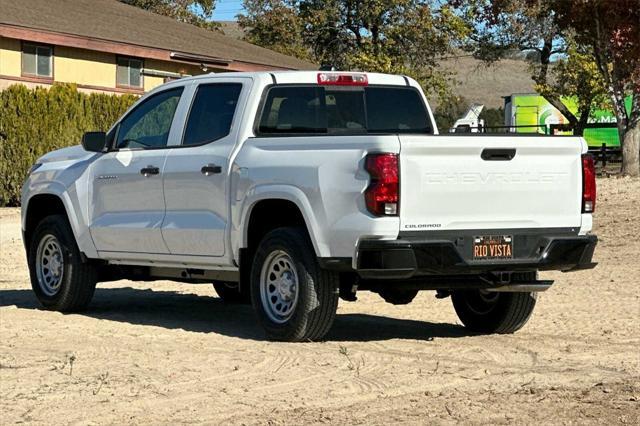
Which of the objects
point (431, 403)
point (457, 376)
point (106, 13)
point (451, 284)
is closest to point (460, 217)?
point (451, 284)

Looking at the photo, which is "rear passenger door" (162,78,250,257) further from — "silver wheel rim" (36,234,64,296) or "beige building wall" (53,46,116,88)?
"beige building wall" (53,46,116,88)

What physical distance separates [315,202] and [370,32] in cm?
5221

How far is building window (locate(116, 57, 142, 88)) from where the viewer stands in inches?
1430

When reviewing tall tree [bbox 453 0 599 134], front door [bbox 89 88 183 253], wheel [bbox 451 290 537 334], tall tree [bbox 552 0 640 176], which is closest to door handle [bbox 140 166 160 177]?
front door [bbox 89 88 183 253]

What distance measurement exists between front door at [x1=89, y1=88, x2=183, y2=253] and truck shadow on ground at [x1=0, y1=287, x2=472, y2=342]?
748 mm

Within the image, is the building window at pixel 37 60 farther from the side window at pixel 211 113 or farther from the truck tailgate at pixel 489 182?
the truck tailgate at pixel 489 182

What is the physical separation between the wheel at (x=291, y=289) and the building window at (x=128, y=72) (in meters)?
26.6

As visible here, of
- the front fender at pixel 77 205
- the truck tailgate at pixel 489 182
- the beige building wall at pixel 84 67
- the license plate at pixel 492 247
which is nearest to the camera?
the truck tailgate at pixel 489 182

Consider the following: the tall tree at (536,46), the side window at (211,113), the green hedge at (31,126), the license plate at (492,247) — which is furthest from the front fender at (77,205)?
the tall tree at (536,46)

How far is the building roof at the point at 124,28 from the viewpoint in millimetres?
33312

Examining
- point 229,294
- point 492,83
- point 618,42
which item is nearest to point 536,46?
point 618,42

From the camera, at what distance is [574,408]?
7328 millimetres

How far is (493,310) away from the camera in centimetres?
1117

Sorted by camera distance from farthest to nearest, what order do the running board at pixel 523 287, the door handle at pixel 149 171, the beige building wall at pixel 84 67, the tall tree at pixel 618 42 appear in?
the beige building wall at pixel 84 67, the tall tree at pixel 618 42, the door handle at pixel 149 171, the running board at pixel 523 287
